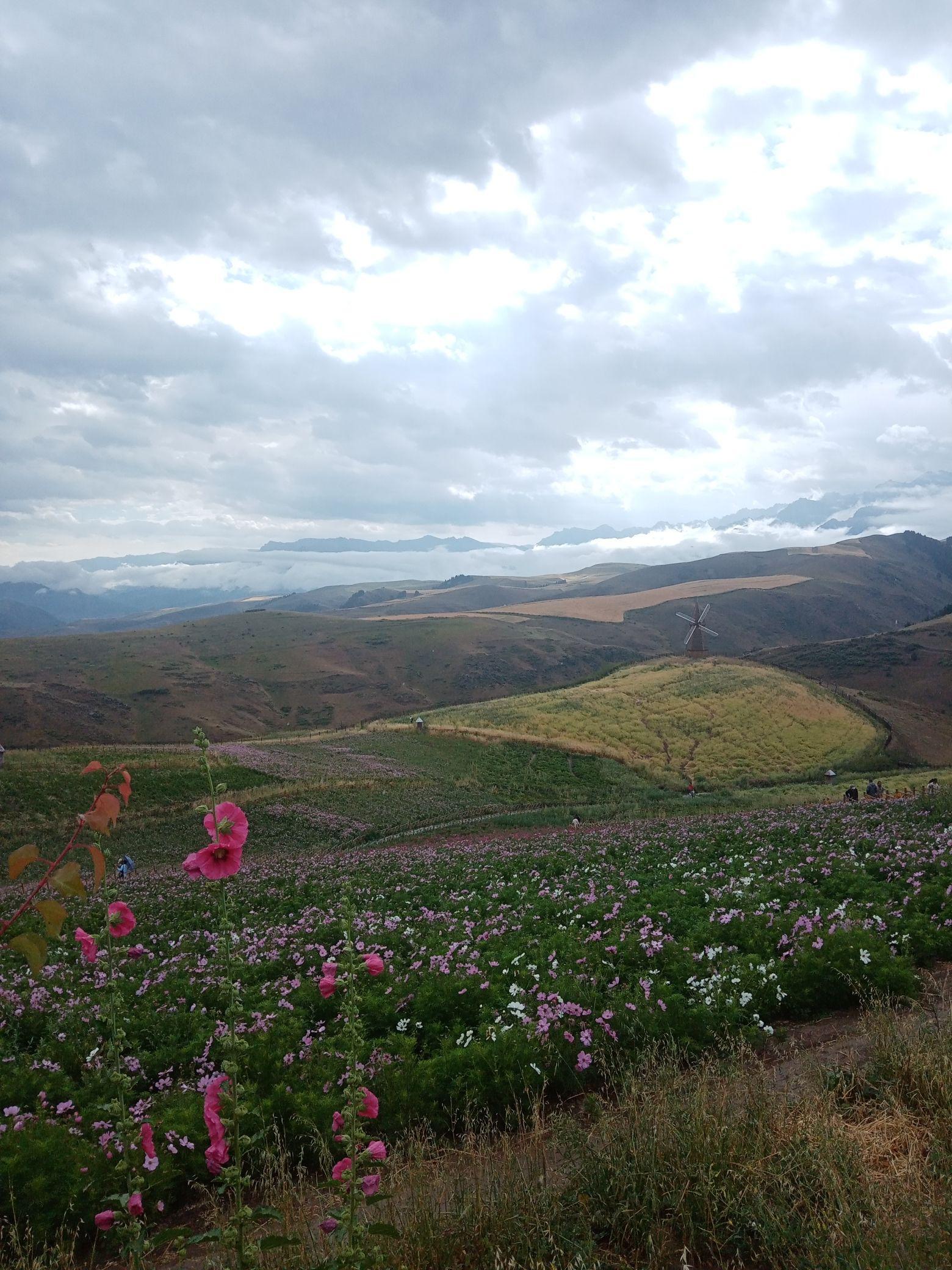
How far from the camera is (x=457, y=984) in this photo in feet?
31.8

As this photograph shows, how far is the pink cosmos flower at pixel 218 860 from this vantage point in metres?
3.54

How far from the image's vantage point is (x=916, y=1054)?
20.6ft

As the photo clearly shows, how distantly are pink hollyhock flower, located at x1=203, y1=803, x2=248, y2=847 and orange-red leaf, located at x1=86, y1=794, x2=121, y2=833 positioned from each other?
0.43 m

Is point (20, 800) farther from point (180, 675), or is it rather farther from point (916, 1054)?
point (180, 675)

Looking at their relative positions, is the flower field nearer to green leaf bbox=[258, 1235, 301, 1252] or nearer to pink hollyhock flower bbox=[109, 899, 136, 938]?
pink hollyhock flower bbox=[109, 899, 136, 938]

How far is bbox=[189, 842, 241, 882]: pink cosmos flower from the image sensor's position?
3.54 m

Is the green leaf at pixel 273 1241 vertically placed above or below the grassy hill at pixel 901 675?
above

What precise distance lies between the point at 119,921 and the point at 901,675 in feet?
322

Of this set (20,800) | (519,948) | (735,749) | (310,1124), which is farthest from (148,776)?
(735,749)

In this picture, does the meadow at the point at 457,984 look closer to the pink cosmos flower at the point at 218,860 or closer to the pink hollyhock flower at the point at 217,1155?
the pink hollyhock flower at the point at 217,1155

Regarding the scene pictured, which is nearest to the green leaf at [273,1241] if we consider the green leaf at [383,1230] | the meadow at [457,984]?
the green leaf at [383,1230]

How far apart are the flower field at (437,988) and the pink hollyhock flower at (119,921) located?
20 millimetres

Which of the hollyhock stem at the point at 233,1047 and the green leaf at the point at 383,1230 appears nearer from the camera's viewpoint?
the hollyhock stem at the point at 233,1047

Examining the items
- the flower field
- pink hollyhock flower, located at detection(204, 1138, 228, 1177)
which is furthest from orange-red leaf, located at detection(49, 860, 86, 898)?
pink hollyhock flower, located at detection(204, 1138, 228, 1177)
